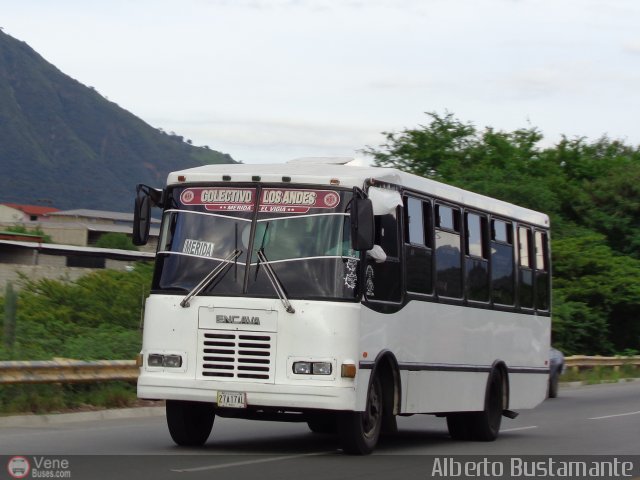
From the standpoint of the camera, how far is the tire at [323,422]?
12883 mm

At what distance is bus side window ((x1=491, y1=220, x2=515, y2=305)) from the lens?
16.6 meters

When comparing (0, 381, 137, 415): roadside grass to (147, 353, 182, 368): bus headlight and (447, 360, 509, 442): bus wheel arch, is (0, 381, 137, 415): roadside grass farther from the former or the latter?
(447, 360, 509, 442): bus wheel arch

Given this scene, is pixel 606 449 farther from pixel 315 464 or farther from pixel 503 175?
pixel 503 175

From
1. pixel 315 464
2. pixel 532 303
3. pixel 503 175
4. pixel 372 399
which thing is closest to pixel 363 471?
pixel 315 464

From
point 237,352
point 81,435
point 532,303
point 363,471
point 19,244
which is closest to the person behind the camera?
point 363,471

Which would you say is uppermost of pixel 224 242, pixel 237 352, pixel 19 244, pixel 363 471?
pixel 19 244

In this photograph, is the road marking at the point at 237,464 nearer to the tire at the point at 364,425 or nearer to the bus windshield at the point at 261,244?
the tire at the point at 364,425

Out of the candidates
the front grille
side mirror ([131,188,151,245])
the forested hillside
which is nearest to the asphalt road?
the front grille

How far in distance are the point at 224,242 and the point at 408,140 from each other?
42426 millimetres

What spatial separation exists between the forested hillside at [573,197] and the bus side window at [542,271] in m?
22.0

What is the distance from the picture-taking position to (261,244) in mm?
12516

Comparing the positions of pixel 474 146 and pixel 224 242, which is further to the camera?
pixel 474 146

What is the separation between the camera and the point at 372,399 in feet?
42.0

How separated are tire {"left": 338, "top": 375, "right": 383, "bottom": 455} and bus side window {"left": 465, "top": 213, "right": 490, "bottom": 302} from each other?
3.06 metres
